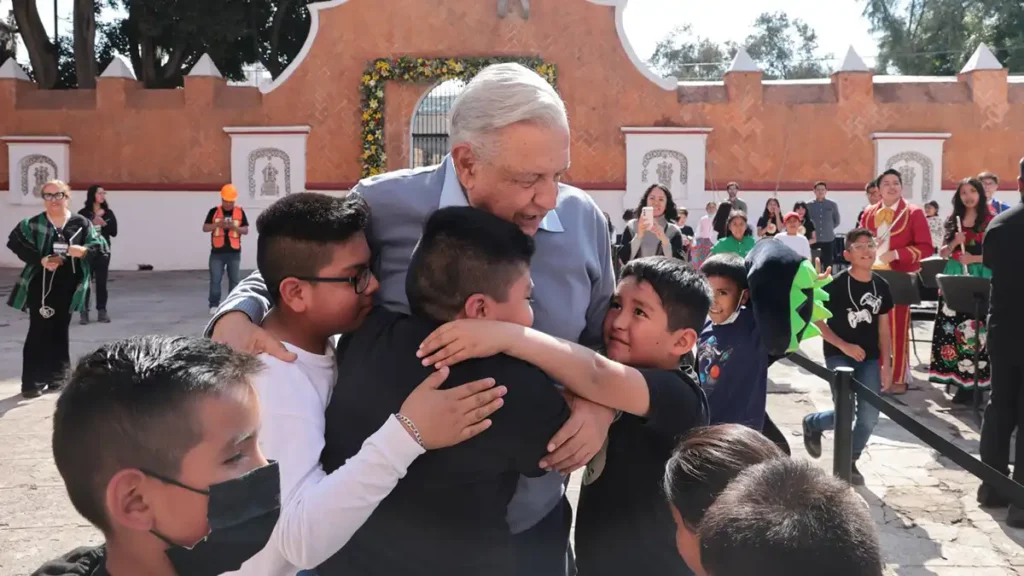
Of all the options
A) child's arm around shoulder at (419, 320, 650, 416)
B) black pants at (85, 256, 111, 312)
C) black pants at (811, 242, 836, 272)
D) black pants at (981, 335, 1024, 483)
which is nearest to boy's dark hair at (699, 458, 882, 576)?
child's arm around shoulder at (419, 320, 650, 416)

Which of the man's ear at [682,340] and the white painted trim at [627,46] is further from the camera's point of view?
the white painted trim at [627,46]

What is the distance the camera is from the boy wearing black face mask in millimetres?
1280

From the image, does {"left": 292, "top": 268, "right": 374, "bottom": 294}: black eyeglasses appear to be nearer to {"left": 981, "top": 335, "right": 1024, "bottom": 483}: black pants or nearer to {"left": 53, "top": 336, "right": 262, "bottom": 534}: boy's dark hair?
{"left": 53, "top": 336, "right": 262, "bottom": 534}: boy's dark hair

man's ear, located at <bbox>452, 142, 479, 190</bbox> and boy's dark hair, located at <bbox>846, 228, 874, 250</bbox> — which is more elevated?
man's ear, located at <bbox>452, 142, 479, 190</bbox>

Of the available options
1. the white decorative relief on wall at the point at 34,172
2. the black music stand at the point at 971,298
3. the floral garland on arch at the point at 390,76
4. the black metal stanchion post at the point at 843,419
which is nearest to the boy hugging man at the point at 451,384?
the black metal stanchion post at the point at 843,419

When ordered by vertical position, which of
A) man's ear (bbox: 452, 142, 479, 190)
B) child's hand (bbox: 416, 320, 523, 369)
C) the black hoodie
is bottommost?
the black hoodie

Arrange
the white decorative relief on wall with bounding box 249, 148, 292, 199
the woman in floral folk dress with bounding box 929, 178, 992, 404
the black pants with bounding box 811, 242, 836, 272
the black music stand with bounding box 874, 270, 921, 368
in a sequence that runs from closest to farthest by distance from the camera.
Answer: the woman in floral folk dress with bounding box 929, 178, 992, 404, the black music stand with bounding box 874, 270, 921, 368, the black pants with bounding box 811, 242, 836, 272, the white decorative relief on wall with bounding box 249, 148, 292, 199

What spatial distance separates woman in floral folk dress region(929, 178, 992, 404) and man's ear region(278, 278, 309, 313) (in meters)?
6.05

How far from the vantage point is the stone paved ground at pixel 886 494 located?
13.0 feet

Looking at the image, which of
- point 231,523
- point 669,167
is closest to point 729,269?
point 231,523

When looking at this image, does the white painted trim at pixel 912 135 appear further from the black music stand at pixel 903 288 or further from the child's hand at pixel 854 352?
the child's hand at pixel 854 352

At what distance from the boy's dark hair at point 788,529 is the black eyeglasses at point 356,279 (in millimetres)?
812

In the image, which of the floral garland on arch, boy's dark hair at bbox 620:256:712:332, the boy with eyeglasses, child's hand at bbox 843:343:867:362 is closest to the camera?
boy's dark hair at bbox 620:256:712:332

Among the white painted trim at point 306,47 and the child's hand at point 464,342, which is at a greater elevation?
the white painted trim at point 306,47
